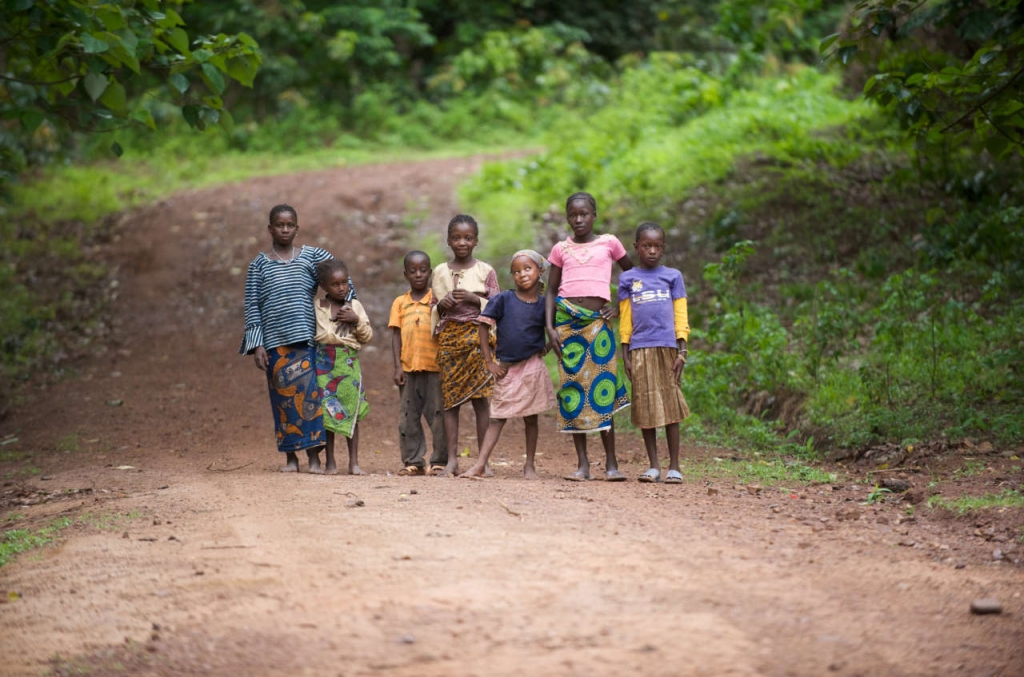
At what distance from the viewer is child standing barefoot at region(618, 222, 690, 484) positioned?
623 centimetres

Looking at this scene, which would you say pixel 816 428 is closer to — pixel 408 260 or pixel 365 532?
pixel 408 260

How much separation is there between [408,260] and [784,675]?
4.14m

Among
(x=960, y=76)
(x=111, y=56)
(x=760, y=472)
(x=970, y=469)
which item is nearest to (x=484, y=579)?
(x=760, y=472)

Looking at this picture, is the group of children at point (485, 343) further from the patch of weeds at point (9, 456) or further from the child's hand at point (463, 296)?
the patch of weeds at point (9, 456)

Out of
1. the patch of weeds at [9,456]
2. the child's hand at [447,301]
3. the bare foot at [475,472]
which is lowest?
the bare foot at [475,472]

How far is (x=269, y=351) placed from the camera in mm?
6789

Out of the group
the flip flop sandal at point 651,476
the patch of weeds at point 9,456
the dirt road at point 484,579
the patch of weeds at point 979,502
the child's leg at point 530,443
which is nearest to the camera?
the dirt road at point 484,579

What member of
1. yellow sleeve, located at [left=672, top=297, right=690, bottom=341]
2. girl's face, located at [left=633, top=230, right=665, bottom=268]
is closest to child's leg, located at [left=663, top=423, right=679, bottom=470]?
yellow sleeve, located at [left=672, top=297, right=690, bottom=341]

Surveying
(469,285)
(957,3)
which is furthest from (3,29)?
(957,3)

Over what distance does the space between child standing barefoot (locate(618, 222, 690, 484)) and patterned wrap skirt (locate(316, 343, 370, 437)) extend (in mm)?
1799

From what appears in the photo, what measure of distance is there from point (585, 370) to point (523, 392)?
1.28ft

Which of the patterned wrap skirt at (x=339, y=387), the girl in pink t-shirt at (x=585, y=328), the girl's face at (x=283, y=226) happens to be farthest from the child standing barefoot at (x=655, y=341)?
the girl's face at (x=283, y=226)

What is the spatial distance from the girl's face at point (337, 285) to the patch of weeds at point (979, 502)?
367cm

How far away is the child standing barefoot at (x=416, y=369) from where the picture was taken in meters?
6.75
